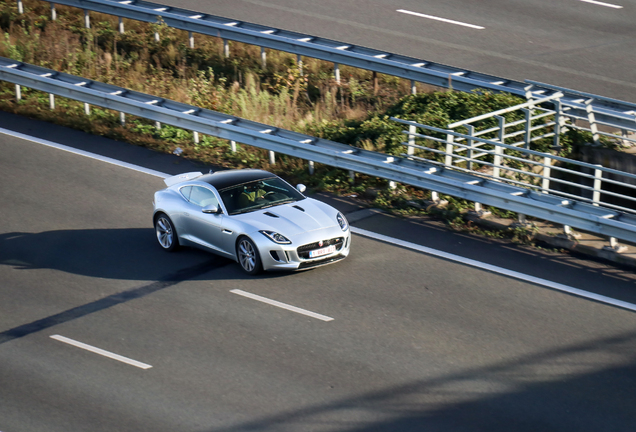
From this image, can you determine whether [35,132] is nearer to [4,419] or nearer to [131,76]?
[131,76]

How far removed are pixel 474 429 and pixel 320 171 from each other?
867 cm

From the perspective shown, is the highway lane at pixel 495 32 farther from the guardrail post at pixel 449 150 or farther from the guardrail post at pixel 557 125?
the guardrail post at pixel 449 150

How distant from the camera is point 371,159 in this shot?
48.3 feet

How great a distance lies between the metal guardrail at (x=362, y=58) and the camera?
1667cm

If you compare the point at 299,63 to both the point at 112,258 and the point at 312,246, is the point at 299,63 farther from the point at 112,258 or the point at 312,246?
the point at 312,246

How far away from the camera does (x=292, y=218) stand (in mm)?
11727

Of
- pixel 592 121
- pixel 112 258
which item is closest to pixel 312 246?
pixel 112 258

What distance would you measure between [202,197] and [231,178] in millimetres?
534

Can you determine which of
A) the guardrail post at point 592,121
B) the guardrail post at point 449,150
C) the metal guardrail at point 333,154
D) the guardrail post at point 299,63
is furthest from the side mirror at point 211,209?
the guardrail post at point 299,63

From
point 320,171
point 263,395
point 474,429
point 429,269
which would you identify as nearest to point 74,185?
point 320,171

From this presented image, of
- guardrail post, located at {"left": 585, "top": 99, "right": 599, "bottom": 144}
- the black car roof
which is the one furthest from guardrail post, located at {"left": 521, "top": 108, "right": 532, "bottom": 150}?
the black car roof

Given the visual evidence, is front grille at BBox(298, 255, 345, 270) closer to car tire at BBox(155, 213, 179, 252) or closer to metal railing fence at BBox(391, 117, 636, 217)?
car tire at BBox(155, 213, 179, 252)

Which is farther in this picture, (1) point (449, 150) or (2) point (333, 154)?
(2) point (333, 154)

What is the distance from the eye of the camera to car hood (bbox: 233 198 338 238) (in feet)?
37.7
